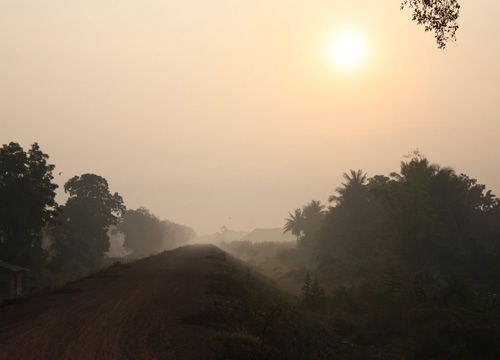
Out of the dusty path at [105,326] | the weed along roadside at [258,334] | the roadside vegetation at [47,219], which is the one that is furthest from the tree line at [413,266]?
the roadside vegetation at [47,219]

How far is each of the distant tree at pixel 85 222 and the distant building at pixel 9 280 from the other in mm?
17188

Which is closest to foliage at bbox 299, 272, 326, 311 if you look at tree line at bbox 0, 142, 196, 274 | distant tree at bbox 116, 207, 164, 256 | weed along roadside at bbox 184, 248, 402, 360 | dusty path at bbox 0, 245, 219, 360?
weed along roadside at bbox 184, 248, 402, 360

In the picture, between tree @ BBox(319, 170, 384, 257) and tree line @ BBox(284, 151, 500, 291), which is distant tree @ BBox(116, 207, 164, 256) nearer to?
tree @ BBox(319, 170, 384, 257)

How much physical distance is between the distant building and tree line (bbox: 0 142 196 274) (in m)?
8.03

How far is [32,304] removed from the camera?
1171cm

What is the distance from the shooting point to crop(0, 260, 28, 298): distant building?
1148 inches

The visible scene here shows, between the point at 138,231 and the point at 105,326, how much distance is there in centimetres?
7925

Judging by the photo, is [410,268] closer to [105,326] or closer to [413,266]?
[413,266]

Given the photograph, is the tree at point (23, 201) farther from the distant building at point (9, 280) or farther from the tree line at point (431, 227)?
the tree line at point (431, 227)

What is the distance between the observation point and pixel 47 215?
4066 centimetres

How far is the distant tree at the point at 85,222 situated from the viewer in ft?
166

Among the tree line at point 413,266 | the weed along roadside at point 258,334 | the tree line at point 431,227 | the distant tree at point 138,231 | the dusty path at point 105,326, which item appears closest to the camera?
the dusty path at point 105,326

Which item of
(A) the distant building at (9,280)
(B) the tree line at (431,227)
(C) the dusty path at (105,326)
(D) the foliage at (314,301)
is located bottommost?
(A) the distant building at (9,280)

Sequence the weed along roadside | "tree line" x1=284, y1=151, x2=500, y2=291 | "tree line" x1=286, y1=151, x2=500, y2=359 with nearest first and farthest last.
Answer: the weed along roadside
"tree line" x1=286, y1=151, x2=500, y2=359
"tree line" x1=284, y1=151, x2=500, y2=291
